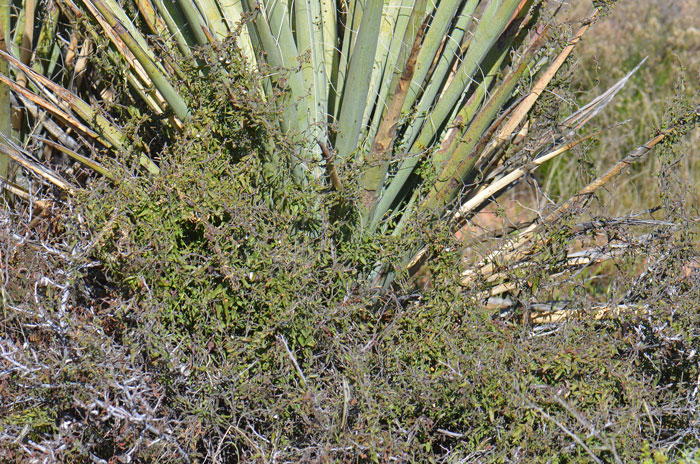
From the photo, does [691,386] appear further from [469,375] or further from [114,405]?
[114,405]

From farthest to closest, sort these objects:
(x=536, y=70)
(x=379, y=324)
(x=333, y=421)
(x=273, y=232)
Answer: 1. (x=536, y=70)
2. (x=379, y=324)
3. (x=273, y=232)
4. (x=333, y=421)

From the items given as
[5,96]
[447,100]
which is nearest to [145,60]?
[5,96]

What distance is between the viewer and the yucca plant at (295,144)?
7.20 ft

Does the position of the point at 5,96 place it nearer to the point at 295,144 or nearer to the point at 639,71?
the point at 295,144

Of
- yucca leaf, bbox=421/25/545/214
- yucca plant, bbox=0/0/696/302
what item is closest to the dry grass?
yucca plant, bbox=0/0/696/302

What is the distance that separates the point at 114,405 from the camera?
2.16 meters

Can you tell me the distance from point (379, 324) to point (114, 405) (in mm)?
948

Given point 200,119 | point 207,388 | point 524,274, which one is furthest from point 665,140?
point 207,388

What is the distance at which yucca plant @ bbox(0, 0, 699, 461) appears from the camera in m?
2.20

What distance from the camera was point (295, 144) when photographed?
2.30 metres

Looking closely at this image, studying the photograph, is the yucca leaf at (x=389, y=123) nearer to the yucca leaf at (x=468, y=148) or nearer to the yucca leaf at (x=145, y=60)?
the yucca leaf at (x=468, y=148)

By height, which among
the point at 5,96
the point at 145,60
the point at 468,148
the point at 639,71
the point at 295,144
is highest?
the point at 145,60

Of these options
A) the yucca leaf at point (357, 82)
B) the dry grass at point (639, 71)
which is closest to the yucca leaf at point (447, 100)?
the yucca leaf at point (357, 82)

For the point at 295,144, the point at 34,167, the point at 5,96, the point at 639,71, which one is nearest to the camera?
the point at 295,144
